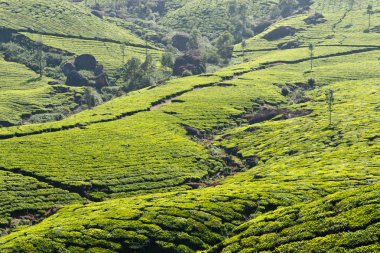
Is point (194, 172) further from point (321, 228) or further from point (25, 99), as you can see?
point (25, 99)

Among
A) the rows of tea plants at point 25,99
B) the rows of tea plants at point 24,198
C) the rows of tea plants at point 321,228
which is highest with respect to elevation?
the rows of tea plants at point 321,228

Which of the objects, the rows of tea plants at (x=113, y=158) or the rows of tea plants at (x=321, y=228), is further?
the rows of tea plants at (x=113, y=158)

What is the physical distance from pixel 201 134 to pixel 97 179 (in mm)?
41104

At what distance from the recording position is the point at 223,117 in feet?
453

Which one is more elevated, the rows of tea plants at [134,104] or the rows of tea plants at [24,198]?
the rows of tea plants at [134,104]

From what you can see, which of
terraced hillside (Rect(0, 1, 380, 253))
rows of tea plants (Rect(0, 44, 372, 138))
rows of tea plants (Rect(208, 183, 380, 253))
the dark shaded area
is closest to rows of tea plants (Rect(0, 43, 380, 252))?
terraced hillside (Rect(0, 1, 380, 253))

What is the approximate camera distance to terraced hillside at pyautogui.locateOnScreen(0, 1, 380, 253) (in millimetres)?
53219

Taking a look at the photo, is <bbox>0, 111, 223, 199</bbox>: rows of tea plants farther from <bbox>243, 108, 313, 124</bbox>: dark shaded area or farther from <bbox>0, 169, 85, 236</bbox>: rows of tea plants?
<bbox>243, 108, 313, 124</bbox>: dark shaded area

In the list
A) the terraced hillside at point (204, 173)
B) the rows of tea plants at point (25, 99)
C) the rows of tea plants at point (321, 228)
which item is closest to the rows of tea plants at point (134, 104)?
the terraced hillside at point (204, 173)

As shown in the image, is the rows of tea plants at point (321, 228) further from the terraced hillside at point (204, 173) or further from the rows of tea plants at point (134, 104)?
the rows of tea plants at point (134, 104)

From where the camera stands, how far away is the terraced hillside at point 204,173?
175 ft

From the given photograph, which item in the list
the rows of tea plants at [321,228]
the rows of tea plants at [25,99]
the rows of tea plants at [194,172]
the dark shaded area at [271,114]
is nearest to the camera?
the rows of tea plants at [321,228]

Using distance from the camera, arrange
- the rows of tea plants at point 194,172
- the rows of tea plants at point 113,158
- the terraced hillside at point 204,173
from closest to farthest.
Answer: the terraced hillside at point 204,173, the rows of tea plants at point 194,172, the rows of tea plants at point 113,158

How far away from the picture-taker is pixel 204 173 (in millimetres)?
97875
